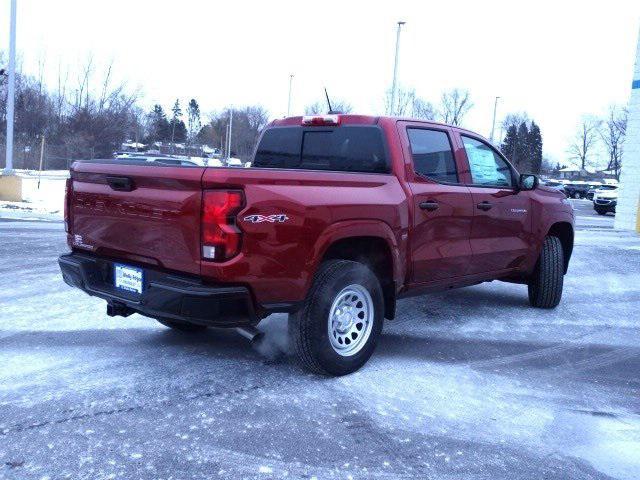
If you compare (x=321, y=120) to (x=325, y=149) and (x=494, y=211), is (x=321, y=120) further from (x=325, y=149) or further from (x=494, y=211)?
(x=494, y=211)

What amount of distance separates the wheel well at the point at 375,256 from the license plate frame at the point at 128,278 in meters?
1.26

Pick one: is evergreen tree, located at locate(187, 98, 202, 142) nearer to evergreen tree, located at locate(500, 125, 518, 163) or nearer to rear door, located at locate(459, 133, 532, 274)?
evergreen tree, located at locate(500, 125, 518, 163)

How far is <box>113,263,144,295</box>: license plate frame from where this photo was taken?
4031 mm

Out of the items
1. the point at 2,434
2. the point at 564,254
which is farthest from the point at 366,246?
the point at 564,254

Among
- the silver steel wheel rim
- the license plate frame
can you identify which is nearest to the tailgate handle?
the license plate frame

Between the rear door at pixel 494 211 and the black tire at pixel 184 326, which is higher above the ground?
the rear door at pixel 494 211

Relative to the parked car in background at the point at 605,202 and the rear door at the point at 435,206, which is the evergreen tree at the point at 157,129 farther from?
the rear door at the point at 435,206

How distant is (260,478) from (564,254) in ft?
17.9

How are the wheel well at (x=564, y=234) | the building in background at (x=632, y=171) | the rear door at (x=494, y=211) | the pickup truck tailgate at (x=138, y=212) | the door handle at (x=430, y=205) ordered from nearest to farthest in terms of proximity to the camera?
1. the pickup truck tailgate at (x=138, y=212)
2. the door handle at (x=430, y=205)
3. the rear door at (x=494, y=211)
4. the wheel well at (x=564, y=234)
5. the building in background at (x=632, y=171)

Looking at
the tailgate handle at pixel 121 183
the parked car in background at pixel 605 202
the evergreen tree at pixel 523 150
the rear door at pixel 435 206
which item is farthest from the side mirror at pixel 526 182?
the evergreen tree at pixel 523 150

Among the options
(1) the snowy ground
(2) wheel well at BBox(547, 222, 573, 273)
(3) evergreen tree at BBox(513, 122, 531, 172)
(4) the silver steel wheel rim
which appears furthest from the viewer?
(3) evergreen tree at BBox(513, 122, 531, 172)

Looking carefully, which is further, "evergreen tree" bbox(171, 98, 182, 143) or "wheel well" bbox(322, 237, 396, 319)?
"evergreen tree" bbox(171, 98, 182, 143)

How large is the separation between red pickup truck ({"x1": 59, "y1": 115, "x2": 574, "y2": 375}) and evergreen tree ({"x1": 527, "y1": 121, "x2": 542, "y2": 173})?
86.7m

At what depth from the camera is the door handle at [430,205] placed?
16.0 feet
